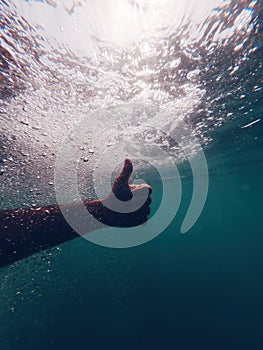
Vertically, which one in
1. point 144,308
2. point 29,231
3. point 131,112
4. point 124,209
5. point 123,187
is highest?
point 131,112

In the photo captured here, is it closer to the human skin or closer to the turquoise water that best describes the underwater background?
the turquoise water

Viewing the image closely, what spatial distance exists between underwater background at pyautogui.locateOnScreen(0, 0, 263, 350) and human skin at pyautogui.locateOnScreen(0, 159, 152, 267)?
4.04m

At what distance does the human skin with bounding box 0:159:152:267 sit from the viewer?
2.59 metres

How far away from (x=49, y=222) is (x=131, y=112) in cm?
778

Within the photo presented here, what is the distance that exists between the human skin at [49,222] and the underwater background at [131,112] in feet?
13.2

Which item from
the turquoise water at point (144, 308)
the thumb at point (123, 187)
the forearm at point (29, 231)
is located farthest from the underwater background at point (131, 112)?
the forearm at point (29, 231)

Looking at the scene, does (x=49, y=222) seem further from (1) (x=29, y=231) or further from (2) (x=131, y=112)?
(2) (x=131, y=112)

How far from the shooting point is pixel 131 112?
9547mm

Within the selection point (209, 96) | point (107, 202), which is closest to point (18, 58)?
point (107, 202)

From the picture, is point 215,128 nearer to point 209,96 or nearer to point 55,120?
point 209,96

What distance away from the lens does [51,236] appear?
110 inches

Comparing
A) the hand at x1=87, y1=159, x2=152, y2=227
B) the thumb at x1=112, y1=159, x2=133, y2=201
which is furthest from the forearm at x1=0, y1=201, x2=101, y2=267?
the thumb at x1=112, y1=159, x2=133, y2=201

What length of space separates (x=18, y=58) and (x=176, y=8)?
13.6 feet

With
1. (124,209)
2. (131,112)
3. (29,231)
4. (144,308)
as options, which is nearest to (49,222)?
(29,231)
